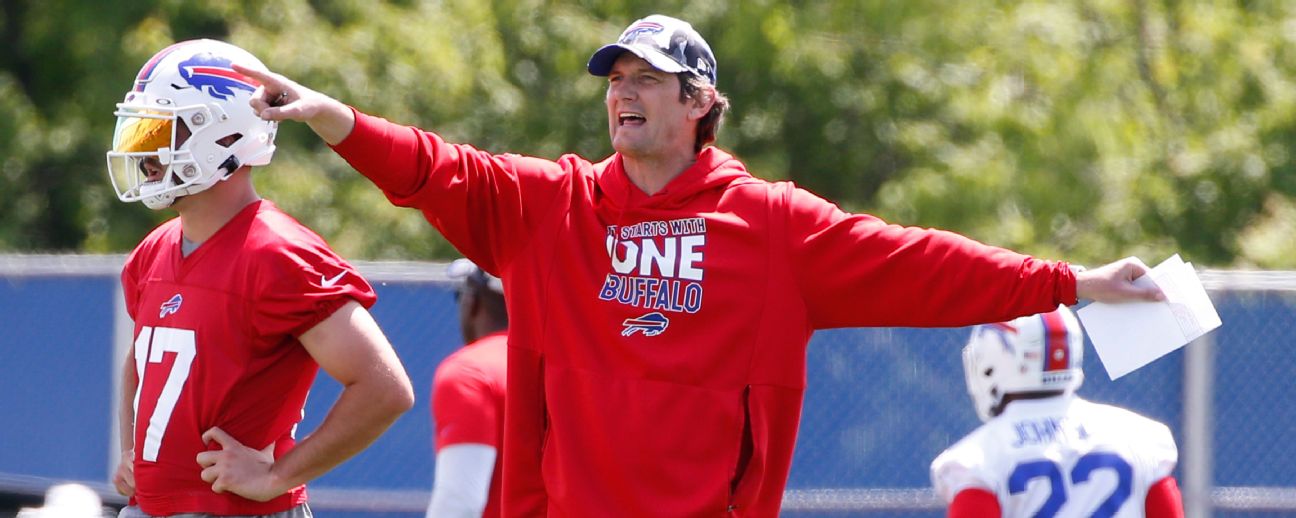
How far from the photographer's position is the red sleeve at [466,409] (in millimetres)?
4727

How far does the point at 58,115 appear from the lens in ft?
43.6

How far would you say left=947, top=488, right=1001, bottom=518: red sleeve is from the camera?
4602 mm

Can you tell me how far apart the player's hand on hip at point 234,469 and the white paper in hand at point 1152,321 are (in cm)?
193

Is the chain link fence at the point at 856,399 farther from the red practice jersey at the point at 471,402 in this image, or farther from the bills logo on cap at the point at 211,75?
the bills logo on cap at the point at 211,75

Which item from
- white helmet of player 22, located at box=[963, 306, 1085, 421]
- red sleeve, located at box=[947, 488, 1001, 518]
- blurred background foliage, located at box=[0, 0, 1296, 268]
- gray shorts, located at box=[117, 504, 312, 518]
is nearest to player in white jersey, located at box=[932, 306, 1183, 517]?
red sleeve, located at box=[947, 488, 1001, 518]

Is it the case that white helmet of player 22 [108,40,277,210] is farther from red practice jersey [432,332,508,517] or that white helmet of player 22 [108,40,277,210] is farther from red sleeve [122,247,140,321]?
red practice jersey [432,332,508,517]

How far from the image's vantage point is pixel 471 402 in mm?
4727

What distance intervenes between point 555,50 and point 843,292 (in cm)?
921

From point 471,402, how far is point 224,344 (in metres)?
1.01

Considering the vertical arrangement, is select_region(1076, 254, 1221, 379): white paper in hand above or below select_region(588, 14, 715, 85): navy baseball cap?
below

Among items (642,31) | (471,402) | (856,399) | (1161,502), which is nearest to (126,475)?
(471,402)

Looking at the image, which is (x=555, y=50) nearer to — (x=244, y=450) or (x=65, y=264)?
(x=65, y=264)

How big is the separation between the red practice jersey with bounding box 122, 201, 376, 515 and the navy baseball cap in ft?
2.64

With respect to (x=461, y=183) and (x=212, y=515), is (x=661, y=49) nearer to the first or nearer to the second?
(x=461, y=183)
